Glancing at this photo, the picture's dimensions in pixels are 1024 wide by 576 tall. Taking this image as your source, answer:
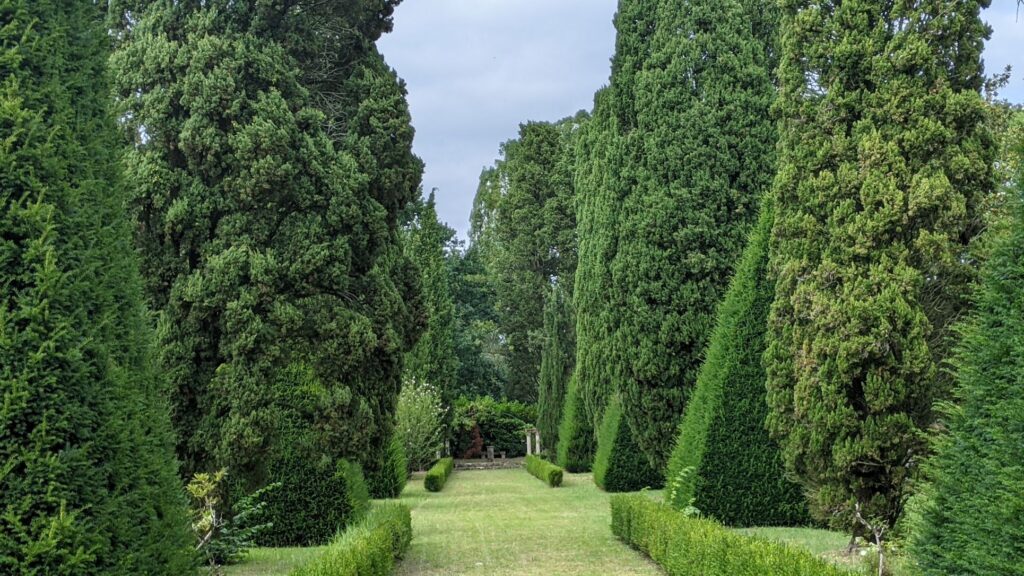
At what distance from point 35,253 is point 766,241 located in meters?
9.17

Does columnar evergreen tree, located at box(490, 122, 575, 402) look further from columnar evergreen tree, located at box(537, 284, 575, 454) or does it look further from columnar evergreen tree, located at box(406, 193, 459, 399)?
columnar evergreen tree, located at box(406, 193, 459, 399)

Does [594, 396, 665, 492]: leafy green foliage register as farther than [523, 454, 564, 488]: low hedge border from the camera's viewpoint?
No

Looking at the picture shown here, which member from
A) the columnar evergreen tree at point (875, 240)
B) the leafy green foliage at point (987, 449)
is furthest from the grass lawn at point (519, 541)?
the leafy green foliage at point (987, 449)

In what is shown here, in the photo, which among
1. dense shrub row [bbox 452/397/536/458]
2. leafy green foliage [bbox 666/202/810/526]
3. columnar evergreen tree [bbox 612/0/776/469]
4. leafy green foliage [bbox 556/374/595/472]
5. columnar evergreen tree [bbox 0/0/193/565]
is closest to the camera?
columnar evergreen tree [bbox 0/0/193/565]

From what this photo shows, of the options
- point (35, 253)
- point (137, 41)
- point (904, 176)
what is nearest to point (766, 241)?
point (904, 176)

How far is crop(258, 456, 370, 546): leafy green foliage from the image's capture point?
39.2 ft

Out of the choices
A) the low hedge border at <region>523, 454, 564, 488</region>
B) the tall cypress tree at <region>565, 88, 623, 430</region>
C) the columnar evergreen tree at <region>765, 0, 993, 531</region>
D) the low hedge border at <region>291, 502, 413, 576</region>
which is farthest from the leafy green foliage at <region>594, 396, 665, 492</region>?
the columnar evergreen tree at <region>765, 0, 993, 531</region>

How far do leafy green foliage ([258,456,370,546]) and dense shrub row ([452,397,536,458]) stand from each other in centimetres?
2698

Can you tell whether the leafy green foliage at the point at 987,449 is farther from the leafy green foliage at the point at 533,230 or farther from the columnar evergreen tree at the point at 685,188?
the leafy green foliage at the point at 533,230

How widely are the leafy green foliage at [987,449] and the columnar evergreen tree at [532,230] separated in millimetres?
32202

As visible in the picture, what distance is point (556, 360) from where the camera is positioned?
30.5 meters

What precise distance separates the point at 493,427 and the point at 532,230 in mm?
9183

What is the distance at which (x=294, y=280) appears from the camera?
9789 millimetres

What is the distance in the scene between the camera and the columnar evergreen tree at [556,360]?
2989cm
